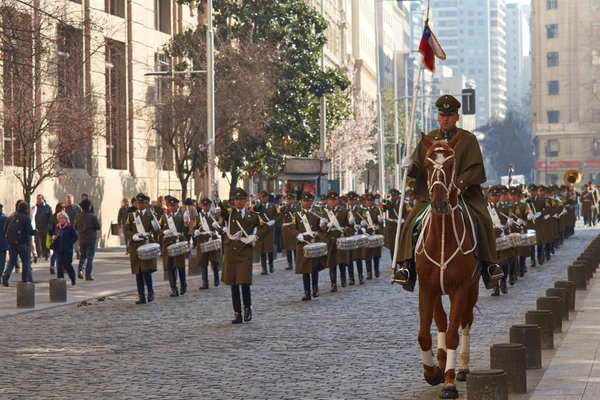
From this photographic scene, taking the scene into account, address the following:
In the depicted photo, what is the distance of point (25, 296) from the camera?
2081cm

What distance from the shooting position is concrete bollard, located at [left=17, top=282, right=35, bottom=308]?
67.9ft

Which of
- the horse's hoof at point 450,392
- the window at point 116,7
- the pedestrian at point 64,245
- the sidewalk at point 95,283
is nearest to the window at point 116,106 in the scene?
the window at point 116,7

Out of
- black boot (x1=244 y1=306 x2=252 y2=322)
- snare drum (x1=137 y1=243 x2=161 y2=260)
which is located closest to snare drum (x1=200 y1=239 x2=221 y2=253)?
snare drum (x1=137 y1=243 x2=161 y2=260)

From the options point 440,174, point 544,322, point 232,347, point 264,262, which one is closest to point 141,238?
point 232,347

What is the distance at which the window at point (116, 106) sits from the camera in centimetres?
4006

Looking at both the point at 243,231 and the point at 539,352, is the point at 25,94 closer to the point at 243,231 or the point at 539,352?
the point at 243,231

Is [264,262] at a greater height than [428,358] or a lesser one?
lesser

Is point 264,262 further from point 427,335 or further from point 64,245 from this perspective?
point 427,335

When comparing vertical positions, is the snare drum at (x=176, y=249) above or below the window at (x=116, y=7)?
below

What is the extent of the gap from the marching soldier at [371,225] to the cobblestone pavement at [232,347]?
10.6 ft

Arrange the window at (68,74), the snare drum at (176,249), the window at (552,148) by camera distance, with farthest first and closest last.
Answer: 1. the window at (552,148)
2. the window at (68,74)
3. the snare drum at (176,249)

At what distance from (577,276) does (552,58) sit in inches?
4042

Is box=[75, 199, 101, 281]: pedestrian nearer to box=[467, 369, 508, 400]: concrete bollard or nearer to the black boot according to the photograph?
the black boot

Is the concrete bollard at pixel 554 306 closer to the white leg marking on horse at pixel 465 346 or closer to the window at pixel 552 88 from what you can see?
the white leg marking on horse at pixel 465 346
